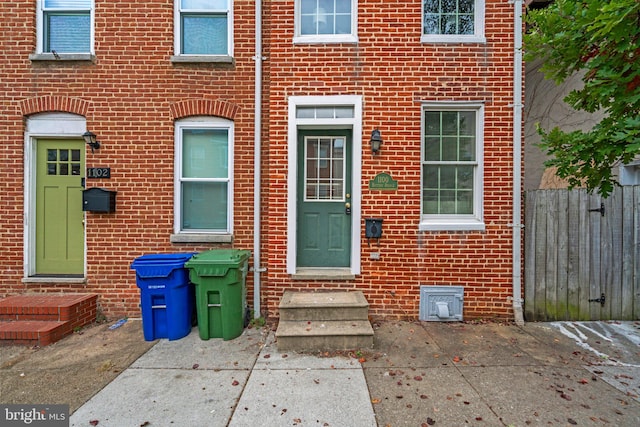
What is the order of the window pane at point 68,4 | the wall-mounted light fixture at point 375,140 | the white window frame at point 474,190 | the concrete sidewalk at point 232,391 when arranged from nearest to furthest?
the concrete sidewalk at point 232,391, the wall-mounted light fixture at point 375,140, the white window frame at point 474,190, the window pane at point 68,4

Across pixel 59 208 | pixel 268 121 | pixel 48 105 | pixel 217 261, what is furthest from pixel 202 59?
pixel 59 208

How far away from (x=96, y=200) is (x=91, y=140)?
0.90 m

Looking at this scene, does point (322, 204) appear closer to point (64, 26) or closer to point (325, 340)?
point (325, 340)

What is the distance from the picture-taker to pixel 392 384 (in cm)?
287

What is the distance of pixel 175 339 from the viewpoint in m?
3.81

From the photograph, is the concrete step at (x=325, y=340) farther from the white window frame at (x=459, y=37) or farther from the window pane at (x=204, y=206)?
the white window frame at (x=459, y=37)

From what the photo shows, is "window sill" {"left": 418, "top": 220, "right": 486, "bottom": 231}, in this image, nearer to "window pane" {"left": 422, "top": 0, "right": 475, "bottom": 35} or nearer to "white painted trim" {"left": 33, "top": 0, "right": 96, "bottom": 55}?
"window pane" {"left": 422, "top": 0, "right": 475, "bottom": 35}

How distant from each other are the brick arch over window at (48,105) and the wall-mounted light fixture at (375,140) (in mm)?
4379

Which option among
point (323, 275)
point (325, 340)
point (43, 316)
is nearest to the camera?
point (325, 340)

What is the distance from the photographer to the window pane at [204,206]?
4.71 metres

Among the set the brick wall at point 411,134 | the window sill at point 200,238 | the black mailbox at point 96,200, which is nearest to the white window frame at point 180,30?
the brick wall at point 411,134

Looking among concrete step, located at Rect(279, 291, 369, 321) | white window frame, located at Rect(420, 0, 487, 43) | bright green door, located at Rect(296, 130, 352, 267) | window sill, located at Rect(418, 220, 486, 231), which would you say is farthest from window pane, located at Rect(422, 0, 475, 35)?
concrete step, located at Rect(279, 291, 369, 321)

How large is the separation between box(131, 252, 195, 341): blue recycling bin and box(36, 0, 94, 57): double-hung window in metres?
3.52

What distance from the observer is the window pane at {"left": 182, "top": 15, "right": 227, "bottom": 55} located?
15.2ft
